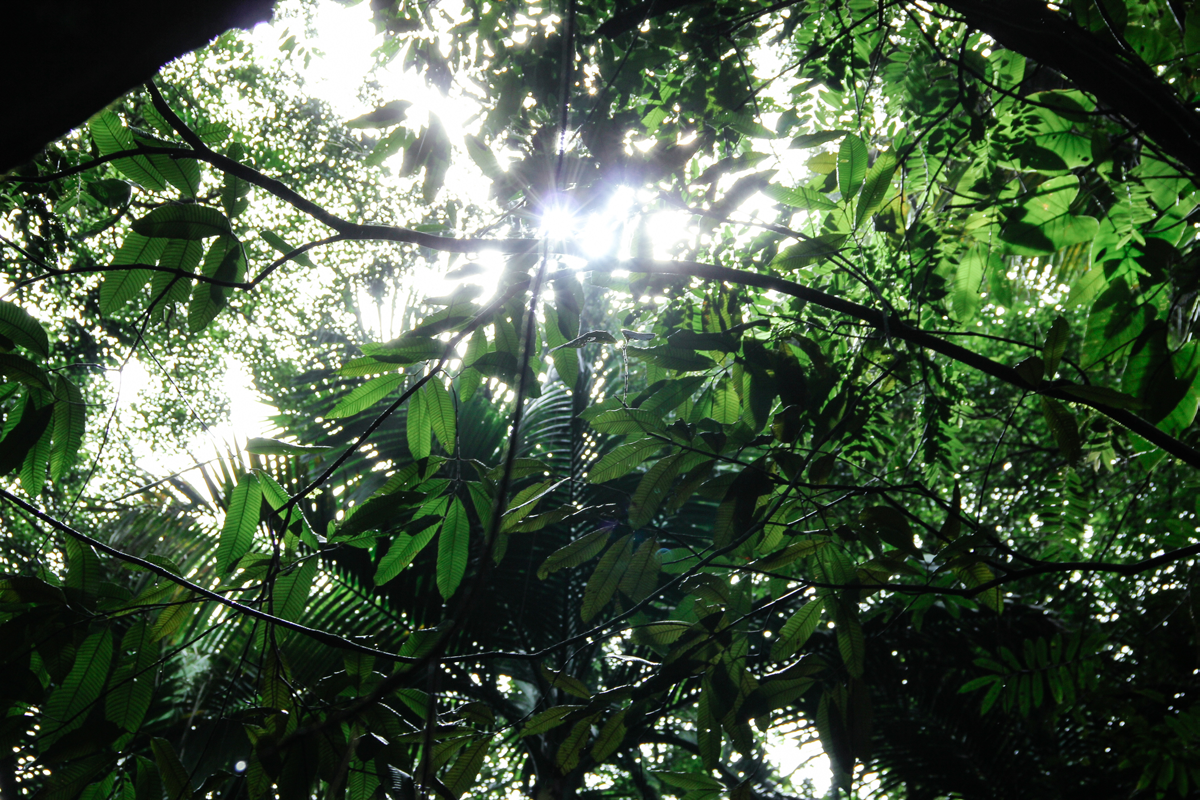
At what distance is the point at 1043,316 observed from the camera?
21.1 ft

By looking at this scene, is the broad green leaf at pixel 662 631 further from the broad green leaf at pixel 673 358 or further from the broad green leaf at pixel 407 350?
the broad green leaf at pixel 407 350

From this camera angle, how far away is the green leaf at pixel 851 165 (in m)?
1.25

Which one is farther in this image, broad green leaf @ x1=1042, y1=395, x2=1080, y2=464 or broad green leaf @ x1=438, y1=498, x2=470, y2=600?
broad green leaf @ x1=438, y1=498, x2=470, y2=600

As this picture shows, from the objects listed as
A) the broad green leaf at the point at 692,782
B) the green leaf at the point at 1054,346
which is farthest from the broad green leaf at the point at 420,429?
the green leaf at the point at 1054,346

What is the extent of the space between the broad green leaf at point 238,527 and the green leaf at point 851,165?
125 centimetres

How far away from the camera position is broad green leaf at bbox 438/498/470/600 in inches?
49.1

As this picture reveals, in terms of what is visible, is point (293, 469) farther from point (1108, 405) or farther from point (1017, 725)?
point (1017, 725)

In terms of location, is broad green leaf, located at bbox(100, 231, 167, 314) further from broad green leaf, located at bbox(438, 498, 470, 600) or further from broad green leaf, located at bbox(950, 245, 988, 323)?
broad green leaf, located at bbox(950, 245, 988, 323)

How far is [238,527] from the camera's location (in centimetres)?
126

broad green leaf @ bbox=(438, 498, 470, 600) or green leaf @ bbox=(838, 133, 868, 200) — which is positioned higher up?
green leaf @ bbox=(838, 133, 868, 200)

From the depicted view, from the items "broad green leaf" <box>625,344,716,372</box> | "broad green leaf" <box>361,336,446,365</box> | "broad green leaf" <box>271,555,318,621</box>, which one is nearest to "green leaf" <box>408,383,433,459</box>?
"broad green leaf" <box>361,336,446,365</box>

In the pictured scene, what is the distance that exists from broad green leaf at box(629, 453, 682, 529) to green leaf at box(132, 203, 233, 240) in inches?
32.3

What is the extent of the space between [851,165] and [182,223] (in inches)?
45.5

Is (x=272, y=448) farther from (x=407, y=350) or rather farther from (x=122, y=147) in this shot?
(x=122, y=147)
